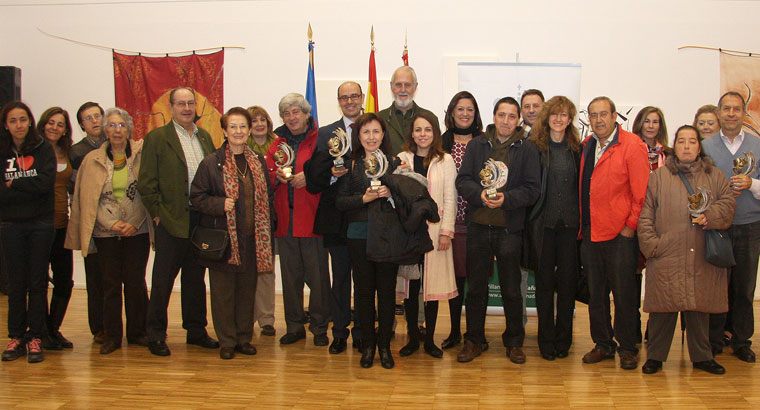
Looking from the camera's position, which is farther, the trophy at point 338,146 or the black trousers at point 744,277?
the black trousers at point 744,277

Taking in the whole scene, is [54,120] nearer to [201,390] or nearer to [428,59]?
Answer: [201,390]

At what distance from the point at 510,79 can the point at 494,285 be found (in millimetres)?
2178

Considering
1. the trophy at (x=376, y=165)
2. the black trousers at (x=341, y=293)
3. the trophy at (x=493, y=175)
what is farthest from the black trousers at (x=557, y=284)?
the black trousers at (x=341, y=293)

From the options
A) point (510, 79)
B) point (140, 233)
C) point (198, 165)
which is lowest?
point (140, 233)

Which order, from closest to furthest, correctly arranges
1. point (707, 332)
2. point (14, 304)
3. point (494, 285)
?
point (707, 332)
point (14, 304)
point (494, 285)

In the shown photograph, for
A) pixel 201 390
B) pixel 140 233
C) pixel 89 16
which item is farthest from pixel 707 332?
pixel 89 16

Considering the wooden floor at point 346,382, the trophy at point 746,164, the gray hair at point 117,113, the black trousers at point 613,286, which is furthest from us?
the gray hair at point 117,113

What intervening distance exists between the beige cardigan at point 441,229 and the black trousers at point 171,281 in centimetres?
157

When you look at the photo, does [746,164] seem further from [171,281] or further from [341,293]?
[171,281]

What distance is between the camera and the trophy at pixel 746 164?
13.1ft

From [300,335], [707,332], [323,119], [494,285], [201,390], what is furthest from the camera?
[323,119]

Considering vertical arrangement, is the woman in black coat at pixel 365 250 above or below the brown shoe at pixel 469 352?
above

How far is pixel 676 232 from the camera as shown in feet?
12.2

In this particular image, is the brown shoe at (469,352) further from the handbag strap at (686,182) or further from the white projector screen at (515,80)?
the white projector screen at (515,80)
